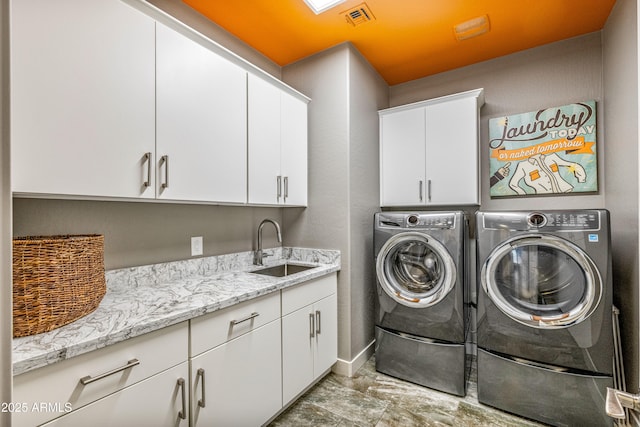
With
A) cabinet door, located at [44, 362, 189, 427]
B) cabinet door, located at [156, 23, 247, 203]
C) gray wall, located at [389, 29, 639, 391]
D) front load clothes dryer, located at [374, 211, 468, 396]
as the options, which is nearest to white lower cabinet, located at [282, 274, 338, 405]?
front load clothes dryer, located at [374, 211, 468, 396]

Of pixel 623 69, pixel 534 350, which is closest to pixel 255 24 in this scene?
pixel 623 69

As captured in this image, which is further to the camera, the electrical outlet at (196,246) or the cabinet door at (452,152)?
the cabinet door at (452,152)

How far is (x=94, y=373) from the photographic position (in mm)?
954

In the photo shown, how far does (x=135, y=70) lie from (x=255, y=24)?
1.09 m

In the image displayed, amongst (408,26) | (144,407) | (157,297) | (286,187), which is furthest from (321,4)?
(144,407)

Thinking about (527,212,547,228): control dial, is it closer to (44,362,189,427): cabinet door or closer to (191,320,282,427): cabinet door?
(191,320,282,427): cabinet door

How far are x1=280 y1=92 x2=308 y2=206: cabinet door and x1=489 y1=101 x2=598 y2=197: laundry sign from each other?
1629 millimetres

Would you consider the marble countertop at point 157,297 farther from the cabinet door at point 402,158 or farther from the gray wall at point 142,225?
the cabinet door at point 402,158

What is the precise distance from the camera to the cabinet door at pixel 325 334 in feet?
6.72

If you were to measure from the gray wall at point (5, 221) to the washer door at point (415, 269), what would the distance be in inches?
Answer: 79.0

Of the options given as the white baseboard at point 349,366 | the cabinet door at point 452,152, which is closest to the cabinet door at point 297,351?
the white baseboard at point 349,366

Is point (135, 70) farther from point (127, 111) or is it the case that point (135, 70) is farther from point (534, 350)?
point (534, 350)

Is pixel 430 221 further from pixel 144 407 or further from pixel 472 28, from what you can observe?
pixel 144 407

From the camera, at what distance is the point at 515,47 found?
7.83 feet
